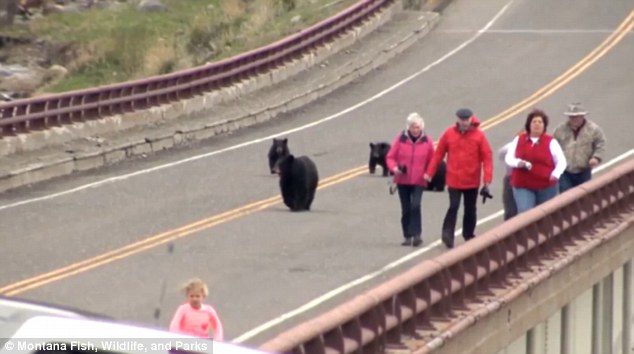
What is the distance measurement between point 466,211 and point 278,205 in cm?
437

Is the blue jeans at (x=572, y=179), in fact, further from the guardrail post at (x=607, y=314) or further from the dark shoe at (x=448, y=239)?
the dark shoe at (x=448, y=239)

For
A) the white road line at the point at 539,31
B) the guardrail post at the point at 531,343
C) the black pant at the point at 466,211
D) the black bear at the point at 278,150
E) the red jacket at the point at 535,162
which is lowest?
the guardrail post at the point at 531,343

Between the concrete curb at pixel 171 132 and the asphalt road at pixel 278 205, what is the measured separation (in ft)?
0.92

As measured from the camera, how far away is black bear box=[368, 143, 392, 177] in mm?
22609

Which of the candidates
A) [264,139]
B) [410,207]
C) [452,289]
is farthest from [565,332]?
[264,139]

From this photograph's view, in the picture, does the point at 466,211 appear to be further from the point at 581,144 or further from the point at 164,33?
the point at 164,33

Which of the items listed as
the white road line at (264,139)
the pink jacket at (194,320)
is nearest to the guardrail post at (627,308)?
the white road line at (264,139)

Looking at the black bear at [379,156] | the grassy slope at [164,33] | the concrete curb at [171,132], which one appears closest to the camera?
the concrete curb at [171,132]

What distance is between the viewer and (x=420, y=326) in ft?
35.3

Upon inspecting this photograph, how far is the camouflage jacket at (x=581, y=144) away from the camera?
1565 cm

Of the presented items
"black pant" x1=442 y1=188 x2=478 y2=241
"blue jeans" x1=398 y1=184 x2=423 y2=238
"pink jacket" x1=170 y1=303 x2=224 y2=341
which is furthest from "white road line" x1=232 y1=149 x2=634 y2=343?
"pink jacket" x1=170 y1=303 x2=224 y2=341

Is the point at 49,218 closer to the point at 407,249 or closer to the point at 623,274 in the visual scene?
the point at 407,249

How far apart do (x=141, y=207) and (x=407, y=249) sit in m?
4.69

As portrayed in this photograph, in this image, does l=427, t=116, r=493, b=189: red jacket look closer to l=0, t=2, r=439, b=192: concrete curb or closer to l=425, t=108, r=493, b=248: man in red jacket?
l=425, t=108, r=493, b=248: man in red jacket
